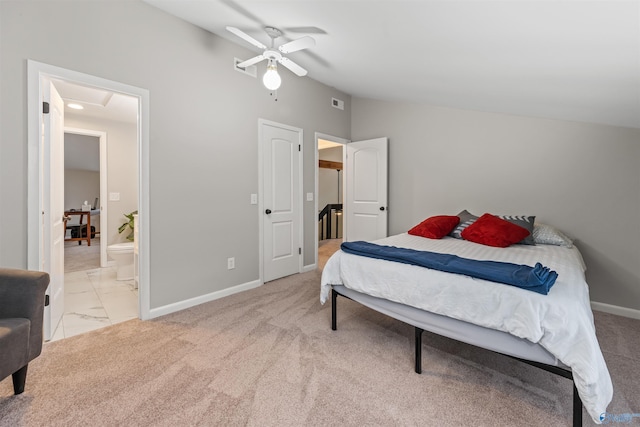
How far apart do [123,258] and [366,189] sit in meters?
3.50

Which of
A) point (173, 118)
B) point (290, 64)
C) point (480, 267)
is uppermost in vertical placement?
point (290, 64)

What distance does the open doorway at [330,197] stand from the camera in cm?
706

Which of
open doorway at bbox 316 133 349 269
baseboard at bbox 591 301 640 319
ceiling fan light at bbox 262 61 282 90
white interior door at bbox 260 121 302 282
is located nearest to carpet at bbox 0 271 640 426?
baseboard at bbox 591 301 640 319

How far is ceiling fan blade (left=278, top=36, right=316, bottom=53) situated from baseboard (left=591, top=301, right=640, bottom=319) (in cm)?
371

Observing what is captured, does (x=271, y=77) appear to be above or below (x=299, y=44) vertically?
below

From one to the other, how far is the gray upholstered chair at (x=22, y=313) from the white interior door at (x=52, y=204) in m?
0.68

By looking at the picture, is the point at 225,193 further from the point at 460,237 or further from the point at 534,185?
the point at 534,185

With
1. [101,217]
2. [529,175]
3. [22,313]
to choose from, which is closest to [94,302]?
[22,313]

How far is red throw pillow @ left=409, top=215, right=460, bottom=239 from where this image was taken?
319 cm

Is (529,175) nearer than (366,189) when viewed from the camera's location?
Yes

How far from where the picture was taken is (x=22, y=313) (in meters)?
1.61

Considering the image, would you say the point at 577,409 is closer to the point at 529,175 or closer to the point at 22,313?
the point at 529,175

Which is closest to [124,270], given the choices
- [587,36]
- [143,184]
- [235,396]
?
[143,184]

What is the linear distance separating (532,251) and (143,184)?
3434mm
